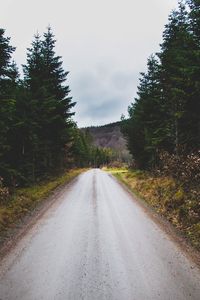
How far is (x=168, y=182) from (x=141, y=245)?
10181mm

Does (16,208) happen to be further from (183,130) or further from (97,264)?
(183,130)

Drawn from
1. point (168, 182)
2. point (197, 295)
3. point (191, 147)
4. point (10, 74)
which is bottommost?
point (197, 295)

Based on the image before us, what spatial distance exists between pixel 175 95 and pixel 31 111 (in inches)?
424

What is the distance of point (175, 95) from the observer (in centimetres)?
1709

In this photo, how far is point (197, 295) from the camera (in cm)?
545

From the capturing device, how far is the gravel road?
18.1 ft

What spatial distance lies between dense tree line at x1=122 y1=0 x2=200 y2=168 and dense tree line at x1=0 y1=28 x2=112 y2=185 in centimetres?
878

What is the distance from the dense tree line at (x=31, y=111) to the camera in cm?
1592

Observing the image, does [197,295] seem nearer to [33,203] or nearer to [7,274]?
[7,274]

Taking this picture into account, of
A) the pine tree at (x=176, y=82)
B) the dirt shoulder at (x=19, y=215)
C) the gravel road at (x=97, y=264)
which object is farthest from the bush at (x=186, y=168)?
the dirt shoulder at (x=19, y=215)

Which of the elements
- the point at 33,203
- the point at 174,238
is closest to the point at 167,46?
the point at 33,203

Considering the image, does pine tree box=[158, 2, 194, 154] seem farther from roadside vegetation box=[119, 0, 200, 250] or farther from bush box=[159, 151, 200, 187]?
bush box=[159, 151, 200, 187]

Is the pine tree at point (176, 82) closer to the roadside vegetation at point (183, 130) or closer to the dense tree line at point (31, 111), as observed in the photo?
the roadside vegetation at point (183, 130)

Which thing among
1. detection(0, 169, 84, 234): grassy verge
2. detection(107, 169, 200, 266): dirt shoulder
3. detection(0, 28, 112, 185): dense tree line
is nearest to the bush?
detection(107, 169, 200, 266): dirt shoulder
